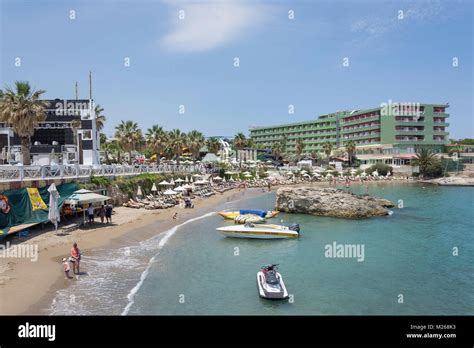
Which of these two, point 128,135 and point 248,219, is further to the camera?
point 128,135

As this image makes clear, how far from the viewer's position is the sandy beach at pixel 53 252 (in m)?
15.4

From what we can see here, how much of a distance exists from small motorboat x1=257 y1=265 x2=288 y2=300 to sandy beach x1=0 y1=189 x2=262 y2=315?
29.5ft

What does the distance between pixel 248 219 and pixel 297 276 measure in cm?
1609

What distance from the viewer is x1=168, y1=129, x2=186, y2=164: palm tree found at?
8484 centimetres

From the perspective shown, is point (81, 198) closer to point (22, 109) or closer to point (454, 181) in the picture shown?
point (22, 109)

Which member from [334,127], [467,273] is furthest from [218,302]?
[334,127]

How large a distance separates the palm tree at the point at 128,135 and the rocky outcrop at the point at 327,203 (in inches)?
1264

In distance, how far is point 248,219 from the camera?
3609cm

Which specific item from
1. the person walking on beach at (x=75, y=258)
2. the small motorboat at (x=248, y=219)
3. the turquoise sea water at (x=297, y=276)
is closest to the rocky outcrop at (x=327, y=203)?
the turquoise sea water at (x=297, y=276)

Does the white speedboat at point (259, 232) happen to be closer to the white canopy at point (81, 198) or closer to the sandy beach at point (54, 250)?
the sandy beach at point (54, 250)

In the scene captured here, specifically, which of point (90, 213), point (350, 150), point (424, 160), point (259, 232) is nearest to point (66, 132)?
point (90, 213)

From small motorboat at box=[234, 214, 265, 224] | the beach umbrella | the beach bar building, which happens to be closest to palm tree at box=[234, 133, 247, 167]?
the beach bar building
